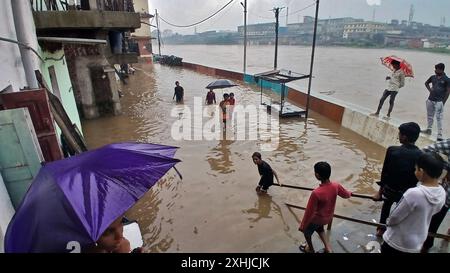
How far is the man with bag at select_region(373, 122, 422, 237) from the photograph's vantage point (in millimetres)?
3477

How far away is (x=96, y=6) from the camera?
33.8 ft

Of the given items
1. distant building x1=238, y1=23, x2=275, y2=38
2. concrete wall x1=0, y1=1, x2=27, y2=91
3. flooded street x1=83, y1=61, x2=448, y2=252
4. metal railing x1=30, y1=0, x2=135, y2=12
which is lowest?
flooded street x1=83, y1=61, x2=448, y2=252

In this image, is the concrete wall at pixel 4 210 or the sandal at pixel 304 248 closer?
the concrete wall at pixel 4 210

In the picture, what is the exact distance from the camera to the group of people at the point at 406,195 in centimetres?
260

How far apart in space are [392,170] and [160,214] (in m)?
4.00

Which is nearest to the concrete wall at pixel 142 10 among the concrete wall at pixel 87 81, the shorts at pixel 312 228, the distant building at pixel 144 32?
the distant building at pixel 144 32

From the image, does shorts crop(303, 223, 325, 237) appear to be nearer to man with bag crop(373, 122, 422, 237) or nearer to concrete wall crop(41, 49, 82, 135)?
man with bag crop(373, 122, 422, 237)

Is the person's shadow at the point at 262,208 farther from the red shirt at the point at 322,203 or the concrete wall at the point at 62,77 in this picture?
the concrete wall at the point at 62,77

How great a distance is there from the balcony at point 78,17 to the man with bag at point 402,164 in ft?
26.3

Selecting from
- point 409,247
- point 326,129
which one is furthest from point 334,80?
point 409,247

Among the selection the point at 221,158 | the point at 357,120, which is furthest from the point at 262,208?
the point at 357,120

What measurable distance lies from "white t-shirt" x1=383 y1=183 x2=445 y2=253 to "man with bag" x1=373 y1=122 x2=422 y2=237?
0.88m

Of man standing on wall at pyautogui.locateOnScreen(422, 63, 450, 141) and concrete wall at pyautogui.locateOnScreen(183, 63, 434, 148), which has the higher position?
man standing on wall at pyautogui.locateOnScreen(422, 63, 450, 141)

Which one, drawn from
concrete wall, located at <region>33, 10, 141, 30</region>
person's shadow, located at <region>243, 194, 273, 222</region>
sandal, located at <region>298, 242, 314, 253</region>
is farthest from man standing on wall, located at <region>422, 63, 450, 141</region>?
concrete wall, located at <region>33, 10, 141, 30</region>
